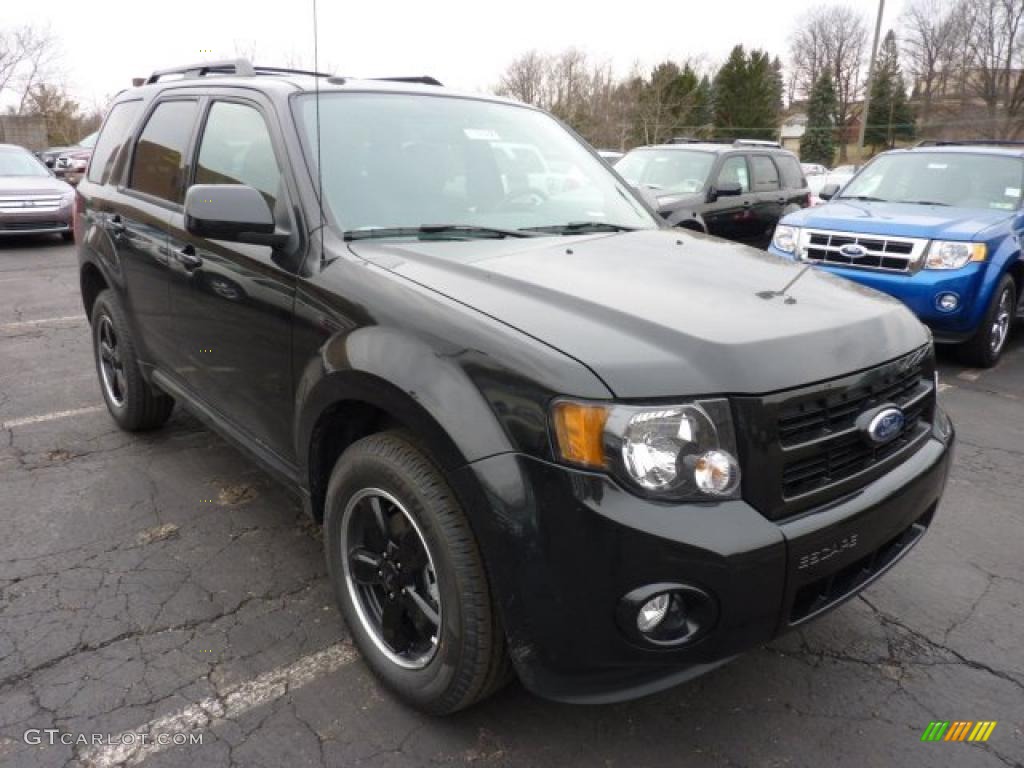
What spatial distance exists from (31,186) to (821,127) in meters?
56.0

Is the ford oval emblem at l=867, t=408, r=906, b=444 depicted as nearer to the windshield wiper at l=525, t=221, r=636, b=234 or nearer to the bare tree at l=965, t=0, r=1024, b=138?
the windshield wiper at l=525, t=221, r=636, b=234

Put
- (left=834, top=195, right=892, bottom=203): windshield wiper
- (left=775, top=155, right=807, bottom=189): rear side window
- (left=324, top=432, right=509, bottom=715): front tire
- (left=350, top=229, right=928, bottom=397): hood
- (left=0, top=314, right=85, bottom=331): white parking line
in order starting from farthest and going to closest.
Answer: (left=775, top=155, right=807, bottom=189): rear side window
(left=834, top=195, right=892, bottom=203): windshield wiper
(left=0, top=314, right=85, bottom=331): white parking line
(left=324, top=432, right=509, bottom=715): front tire
(left=350, top=229, right=928, bottom=397): hood

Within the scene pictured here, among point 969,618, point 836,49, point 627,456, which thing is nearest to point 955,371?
point 969,618

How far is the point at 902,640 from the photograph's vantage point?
272 centimetres

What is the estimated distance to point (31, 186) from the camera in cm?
1170

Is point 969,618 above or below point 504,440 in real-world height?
below

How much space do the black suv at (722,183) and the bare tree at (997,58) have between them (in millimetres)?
40173

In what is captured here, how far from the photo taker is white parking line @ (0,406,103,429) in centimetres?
459

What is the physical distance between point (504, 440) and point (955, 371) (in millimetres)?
5743

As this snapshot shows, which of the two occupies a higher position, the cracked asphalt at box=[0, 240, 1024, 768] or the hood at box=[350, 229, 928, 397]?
the hood at box=[350, 229, 928, 397]

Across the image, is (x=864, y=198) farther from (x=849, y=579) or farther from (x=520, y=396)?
(x=520, y=396)

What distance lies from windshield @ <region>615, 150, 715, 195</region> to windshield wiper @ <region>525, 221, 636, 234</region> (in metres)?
6.45

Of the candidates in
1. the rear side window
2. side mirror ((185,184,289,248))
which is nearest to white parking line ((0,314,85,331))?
side mirror ((185,184,289,248))

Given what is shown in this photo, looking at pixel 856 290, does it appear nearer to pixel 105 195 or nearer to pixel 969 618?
pixel 969 618
